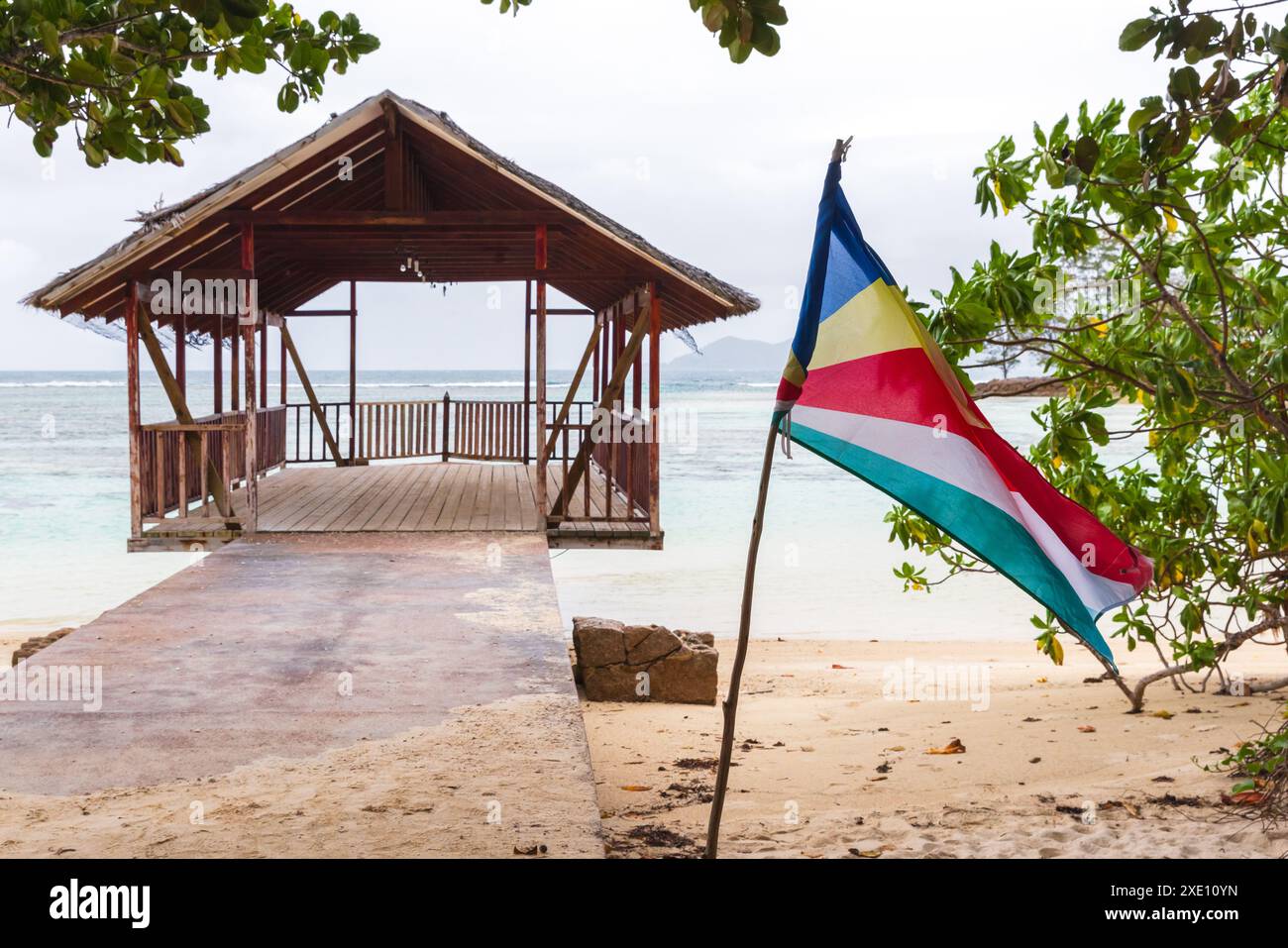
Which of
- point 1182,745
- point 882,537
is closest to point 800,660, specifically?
point 1182,745

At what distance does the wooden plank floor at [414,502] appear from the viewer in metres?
11.1

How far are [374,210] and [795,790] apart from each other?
7498 mm

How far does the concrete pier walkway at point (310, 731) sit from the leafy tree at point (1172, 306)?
2.43 meters

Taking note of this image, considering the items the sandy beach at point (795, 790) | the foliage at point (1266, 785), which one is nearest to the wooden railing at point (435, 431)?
the sandy beach at point (795, 790)

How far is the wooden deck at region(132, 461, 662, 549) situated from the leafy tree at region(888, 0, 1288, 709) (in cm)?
471

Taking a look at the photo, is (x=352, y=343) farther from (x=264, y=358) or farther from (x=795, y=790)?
(x=795, y=790)

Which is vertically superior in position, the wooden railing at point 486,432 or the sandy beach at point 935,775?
the wooden railing at point 486,432

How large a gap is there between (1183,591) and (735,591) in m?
13.2

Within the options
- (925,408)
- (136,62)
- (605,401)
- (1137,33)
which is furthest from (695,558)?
(1137,33)

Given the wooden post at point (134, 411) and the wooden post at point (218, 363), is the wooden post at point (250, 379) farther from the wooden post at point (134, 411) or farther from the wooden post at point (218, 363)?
the wooden post at point (218, 363)

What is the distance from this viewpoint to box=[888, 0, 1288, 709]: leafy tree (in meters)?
3.44

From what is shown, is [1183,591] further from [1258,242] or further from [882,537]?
[882,537]

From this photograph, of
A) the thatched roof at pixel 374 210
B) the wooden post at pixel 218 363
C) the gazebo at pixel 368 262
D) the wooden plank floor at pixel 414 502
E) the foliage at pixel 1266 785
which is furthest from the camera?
the wooden post at pixel 218 363

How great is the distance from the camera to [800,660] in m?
12.9
